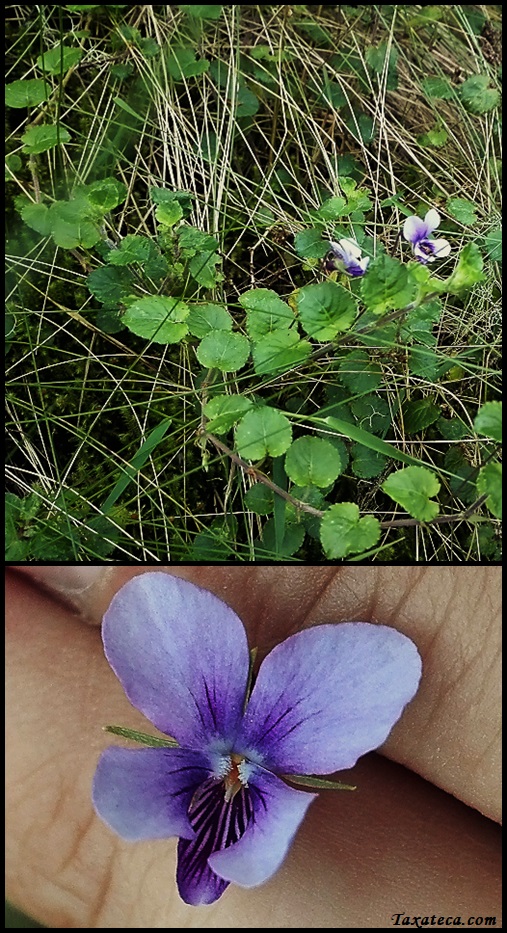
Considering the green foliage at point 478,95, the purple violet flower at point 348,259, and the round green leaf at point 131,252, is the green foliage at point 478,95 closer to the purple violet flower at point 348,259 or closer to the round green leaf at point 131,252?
the purple violet flower at point 348,259

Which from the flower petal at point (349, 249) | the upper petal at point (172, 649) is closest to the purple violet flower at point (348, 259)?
the flower petal at point (349, 249)

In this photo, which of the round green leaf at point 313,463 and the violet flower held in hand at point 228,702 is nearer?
the violet flower held in hand at point 228,702

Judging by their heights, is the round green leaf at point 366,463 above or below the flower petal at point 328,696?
above

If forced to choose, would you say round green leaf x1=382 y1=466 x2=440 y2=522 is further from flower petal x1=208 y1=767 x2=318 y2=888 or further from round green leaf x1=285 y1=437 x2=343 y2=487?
flower petal x1=208 y1=767 x2=318 y2=888

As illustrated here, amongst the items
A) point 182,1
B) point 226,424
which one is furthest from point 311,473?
point 182,1

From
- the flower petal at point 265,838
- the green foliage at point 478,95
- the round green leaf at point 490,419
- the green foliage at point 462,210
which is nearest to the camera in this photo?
the flower petal at point 265,838

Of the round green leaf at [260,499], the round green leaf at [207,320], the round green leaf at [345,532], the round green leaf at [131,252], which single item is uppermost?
the round green leaf at [131,252]

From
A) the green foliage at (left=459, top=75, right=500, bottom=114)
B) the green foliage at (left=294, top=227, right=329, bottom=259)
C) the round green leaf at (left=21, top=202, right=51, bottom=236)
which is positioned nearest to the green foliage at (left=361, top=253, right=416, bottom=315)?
the green foliage at (left=294, top=227, right=329, bottom=259)
